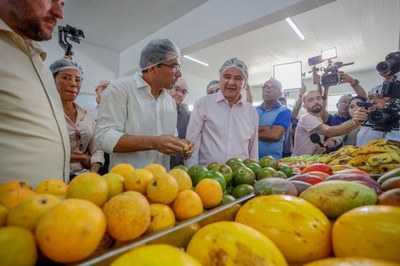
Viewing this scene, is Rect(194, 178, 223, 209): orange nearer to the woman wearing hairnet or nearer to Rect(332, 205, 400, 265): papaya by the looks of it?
Rect(332, 205, 400, 265): papaya

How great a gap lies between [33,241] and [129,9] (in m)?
5.21

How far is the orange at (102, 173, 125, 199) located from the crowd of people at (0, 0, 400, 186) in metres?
0.59

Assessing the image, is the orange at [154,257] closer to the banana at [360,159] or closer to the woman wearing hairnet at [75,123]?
the banana at [360,159]

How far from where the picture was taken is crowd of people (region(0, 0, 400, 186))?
0.97 metres

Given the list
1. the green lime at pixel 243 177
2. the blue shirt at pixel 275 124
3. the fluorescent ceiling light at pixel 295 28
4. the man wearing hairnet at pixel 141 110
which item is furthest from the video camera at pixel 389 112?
the fluorescent ceiling light at pixel 295 28

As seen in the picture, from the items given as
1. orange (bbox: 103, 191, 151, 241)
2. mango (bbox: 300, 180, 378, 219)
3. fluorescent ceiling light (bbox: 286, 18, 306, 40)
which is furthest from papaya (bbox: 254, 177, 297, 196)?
fluorescent ceiling light (bbox: 286, 18, 306, 40)

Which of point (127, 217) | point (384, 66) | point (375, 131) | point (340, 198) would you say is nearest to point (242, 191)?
point (340, 198)

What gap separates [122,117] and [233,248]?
1261 millimetres

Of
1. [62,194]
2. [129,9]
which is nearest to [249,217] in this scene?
[62,194]

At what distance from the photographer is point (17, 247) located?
1.16 ft

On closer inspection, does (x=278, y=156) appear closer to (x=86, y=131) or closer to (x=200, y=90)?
(x=86, y=131)

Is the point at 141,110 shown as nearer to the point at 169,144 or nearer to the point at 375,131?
the point at 169,144

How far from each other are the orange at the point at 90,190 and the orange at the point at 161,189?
0.36ft

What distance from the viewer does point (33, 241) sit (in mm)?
378
